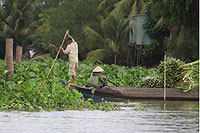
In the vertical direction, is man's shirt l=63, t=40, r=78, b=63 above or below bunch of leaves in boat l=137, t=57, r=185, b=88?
above

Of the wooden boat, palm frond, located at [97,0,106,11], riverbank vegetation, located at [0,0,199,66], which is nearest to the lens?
the wooden boat

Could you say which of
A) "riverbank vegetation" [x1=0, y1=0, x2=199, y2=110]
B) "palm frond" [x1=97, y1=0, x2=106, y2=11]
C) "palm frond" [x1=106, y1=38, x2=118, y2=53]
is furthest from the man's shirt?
"palm frond" [x1=97, y1=0, x2=106, y2=11]

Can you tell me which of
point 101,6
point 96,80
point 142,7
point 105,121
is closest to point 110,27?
point 142,7

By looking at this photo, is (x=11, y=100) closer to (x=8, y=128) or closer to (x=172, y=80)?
(x=8, y=128)

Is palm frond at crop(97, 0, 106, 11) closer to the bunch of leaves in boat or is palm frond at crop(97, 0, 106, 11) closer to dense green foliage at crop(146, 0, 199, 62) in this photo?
dense green foliage at crop(146, 0, 199, 62)

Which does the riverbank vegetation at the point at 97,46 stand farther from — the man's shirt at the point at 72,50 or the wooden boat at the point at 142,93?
the man's shirt at the point at 72,50

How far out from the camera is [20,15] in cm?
4934

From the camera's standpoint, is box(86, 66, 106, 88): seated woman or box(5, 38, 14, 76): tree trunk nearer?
box(86, 66, 106, 88): seated woman

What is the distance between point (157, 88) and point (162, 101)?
0.53m

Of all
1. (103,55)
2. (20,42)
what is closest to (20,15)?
(20,42)

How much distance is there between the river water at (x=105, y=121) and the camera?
29.2 ft

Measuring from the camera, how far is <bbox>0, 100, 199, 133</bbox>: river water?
29.2ft

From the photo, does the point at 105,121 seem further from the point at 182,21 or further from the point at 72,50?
the point at 182,21

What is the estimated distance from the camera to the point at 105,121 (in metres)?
10.0
